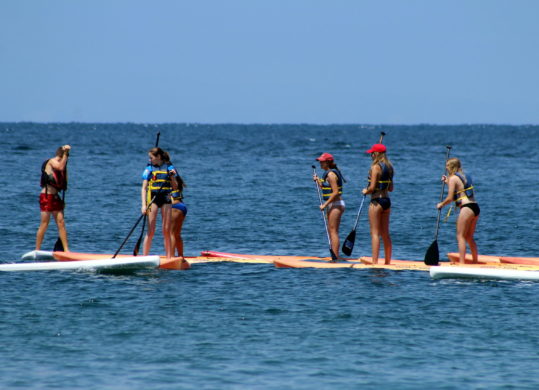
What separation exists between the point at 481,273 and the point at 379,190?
2256 mm

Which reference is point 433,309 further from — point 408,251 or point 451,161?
point 408,251

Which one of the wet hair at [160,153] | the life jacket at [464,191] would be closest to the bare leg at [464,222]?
the life jacket at [464,191]

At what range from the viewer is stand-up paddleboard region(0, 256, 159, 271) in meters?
16.8

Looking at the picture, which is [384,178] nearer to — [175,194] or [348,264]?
[348,264]

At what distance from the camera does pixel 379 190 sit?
16312 mm

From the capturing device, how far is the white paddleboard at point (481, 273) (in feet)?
53.5

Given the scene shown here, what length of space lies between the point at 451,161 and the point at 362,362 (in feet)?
18.1

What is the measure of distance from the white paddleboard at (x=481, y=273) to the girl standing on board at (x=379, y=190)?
1134 mm

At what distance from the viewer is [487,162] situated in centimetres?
6719

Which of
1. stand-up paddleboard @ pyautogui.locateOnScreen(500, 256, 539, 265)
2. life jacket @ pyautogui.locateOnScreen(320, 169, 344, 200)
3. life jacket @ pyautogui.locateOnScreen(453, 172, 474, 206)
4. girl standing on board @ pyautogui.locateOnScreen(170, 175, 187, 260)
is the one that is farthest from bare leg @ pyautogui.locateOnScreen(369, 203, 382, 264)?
girl standing on board @ pyautogui.locateOnScreen(170, 175, 187, 260)

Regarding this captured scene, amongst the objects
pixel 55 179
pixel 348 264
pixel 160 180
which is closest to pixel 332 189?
pixel 348 264

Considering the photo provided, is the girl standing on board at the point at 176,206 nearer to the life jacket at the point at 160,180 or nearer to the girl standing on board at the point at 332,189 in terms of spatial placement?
the life jacket at the point at 160,180

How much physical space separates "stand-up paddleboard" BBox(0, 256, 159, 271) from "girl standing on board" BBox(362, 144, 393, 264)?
12.7 feet

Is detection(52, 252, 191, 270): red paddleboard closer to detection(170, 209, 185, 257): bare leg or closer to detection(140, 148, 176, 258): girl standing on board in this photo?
detection(170, 209, 185, 257): bare leg
